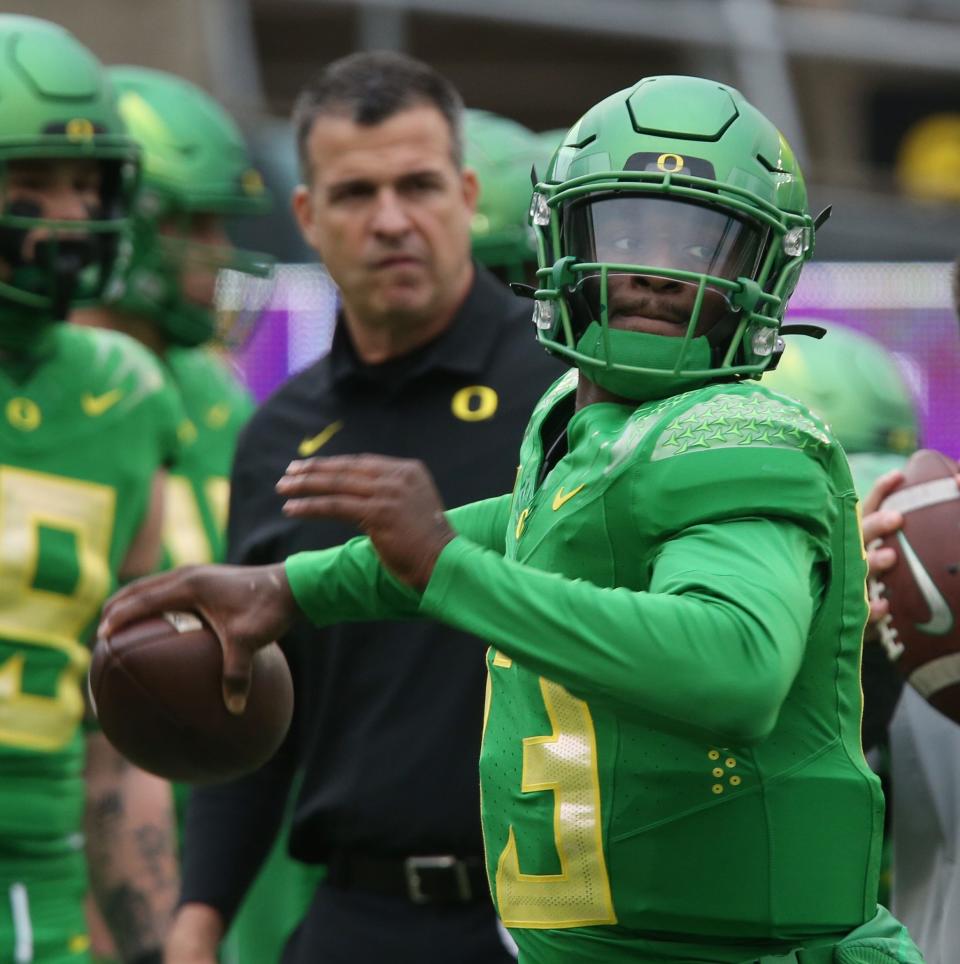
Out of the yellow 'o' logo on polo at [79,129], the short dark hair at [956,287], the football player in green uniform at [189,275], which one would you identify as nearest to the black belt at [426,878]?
the short dark hair at [956,287]

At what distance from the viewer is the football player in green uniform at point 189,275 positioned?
278 inches

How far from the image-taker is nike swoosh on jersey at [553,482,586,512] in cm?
270

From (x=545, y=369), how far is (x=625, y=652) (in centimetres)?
208

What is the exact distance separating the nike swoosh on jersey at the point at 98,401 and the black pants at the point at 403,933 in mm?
1577

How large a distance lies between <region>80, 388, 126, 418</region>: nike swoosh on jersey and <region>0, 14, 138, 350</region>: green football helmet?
0.19 m

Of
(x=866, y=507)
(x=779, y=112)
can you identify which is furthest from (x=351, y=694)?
(x=779, y=112)

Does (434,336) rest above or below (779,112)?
below

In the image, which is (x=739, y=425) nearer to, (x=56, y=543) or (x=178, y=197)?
(x=56, y=543)

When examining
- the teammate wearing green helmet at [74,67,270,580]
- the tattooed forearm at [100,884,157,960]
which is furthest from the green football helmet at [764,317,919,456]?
the teammate wearing green helmet at [74,67,270,580]

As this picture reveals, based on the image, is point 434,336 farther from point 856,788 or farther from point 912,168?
point 912,168

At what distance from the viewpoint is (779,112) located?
14508mm

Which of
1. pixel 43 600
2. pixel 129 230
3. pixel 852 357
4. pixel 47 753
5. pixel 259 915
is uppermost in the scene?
pixel 129 230

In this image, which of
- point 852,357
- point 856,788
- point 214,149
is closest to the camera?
point 856,788

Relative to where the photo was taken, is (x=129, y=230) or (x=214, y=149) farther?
(x=214, y=149)
